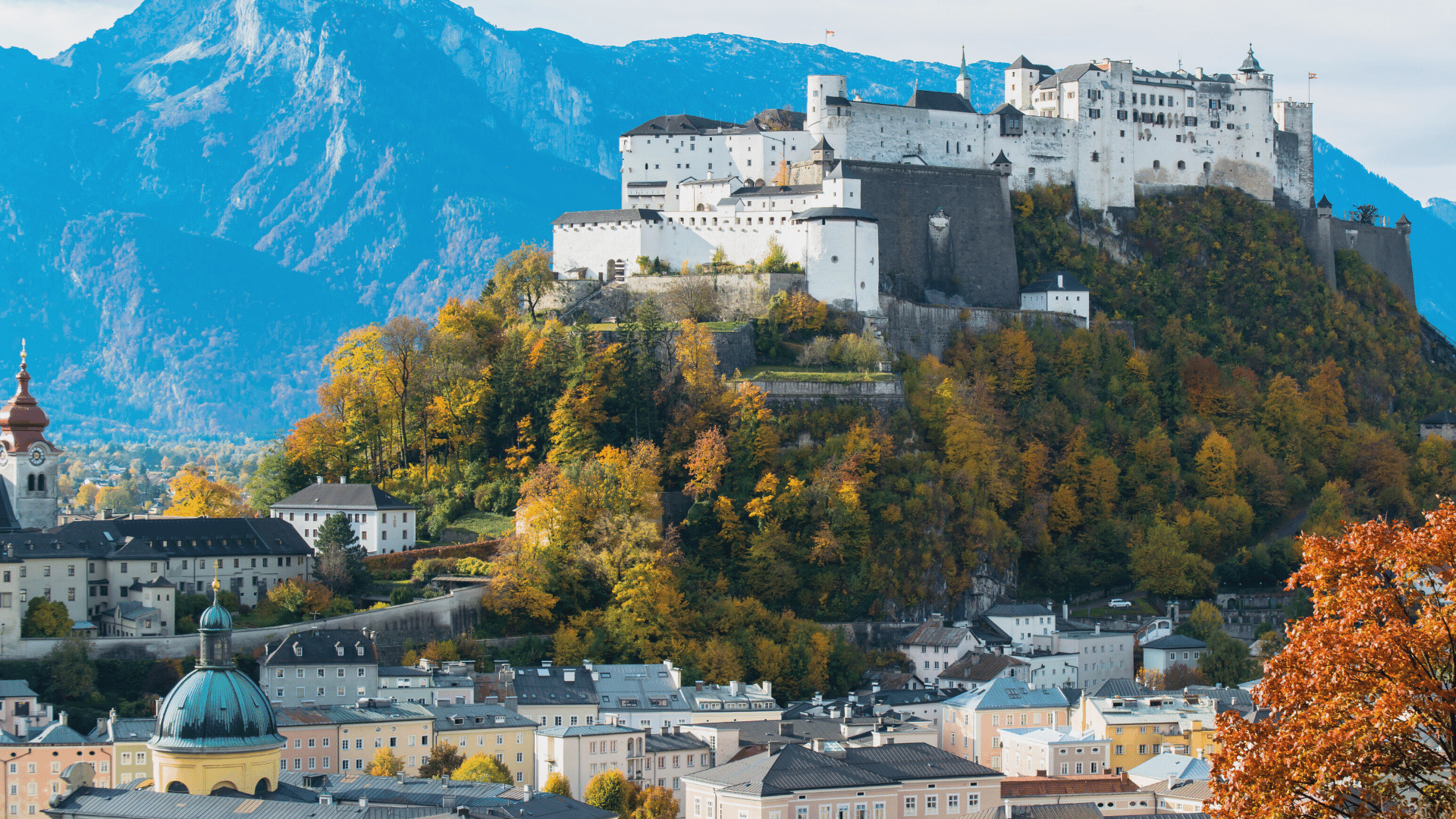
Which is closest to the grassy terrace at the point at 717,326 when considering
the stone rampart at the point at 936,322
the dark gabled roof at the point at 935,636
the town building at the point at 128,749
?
the stone rampart at the point at 936,322

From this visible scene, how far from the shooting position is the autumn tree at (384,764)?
4991 centimetres

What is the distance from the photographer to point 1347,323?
Result: 298 ft

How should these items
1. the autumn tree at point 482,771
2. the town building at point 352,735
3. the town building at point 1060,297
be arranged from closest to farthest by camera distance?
the autumn tree at point 482,771 → the town building at point 352,735 → the town building at point 1060,297

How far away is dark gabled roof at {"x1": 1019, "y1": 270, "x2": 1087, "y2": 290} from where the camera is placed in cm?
8200

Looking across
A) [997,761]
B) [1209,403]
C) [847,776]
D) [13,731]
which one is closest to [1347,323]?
[1209,403]

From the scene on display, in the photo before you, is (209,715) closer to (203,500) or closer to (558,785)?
(558,785)

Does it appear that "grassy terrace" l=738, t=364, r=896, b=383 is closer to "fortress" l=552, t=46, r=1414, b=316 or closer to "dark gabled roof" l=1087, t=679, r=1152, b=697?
"fortress" l=552, t=46, r=1414, b=316

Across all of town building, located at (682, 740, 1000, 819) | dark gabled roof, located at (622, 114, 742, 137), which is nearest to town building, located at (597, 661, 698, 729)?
town building, located at (682, 740, 1000, 819)

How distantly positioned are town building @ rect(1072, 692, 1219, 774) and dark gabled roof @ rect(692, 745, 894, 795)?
1061cm

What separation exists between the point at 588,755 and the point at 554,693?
403cm

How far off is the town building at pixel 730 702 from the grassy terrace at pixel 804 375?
1339cm

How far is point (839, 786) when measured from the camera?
46594mm

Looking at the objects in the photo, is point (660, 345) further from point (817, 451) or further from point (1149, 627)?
point (1149, 627)

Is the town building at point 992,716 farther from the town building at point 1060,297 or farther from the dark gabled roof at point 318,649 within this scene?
the town building at point 1060,297
